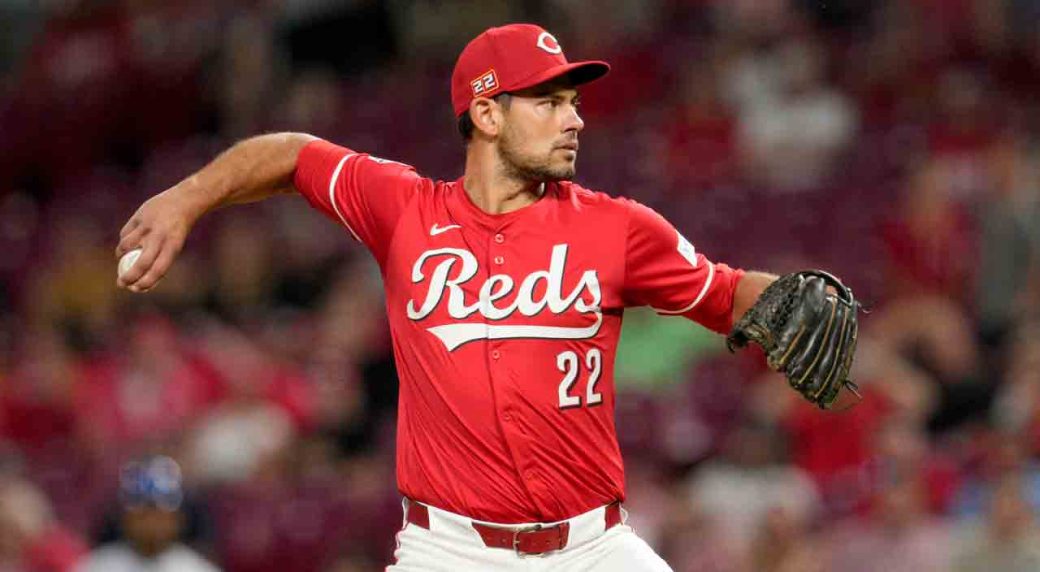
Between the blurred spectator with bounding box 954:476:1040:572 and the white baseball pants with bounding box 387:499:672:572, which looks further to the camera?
the blurred spectator with bounding box 954:476:1040:572

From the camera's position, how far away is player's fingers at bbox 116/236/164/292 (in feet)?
15.4

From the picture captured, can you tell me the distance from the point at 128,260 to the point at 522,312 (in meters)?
0.99

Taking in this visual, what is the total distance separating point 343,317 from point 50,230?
3.13m

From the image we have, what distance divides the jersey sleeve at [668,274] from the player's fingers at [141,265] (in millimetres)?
1185

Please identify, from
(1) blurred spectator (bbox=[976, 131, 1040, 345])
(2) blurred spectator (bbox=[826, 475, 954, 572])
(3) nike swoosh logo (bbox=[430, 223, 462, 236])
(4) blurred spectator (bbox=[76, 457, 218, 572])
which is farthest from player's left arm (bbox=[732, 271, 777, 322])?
(1) blurred spectator (bbox=[976, 131, 1040, 345])

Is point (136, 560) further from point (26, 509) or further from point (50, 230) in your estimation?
point (50, 230)

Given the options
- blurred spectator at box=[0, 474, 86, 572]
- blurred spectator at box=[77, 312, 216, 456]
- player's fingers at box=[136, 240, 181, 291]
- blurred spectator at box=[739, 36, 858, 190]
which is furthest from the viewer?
blurred spectator at box=[739, 36, 858, 190]

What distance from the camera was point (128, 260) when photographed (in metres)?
4.73

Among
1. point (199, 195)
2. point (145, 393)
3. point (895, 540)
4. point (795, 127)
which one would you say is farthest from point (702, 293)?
point (795, 127)

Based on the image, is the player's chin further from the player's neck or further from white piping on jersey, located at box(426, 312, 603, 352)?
white piping on jersey, located at box(426, 312, 603, 352)

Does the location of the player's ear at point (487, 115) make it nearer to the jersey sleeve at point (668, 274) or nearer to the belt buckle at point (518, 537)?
the jersey sleeve at point (668, 274)

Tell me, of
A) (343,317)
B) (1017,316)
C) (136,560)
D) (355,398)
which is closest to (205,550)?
(136,560)

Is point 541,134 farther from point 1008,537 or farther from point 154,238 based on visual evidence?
point 1008,537

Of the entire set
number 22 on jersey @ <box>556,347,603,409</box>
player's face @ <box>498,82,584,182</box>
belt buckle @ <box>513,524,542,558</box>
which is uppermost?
player's face @ <box>498,82,584,182</box>
